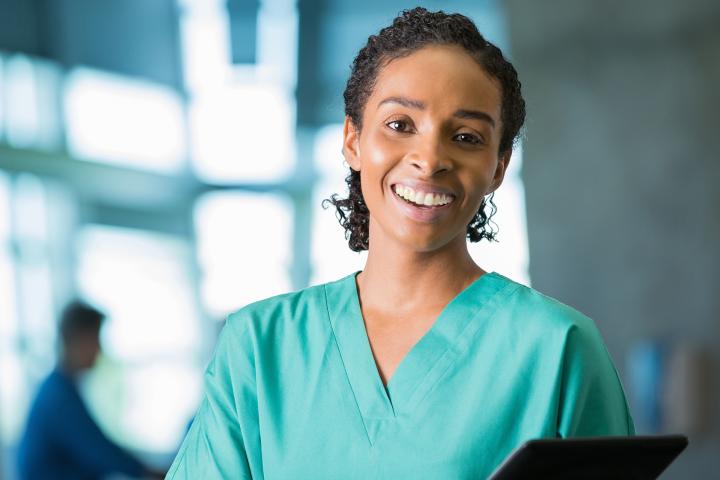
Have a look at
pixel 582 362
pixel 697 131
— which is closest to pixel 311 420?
pixel 582 362

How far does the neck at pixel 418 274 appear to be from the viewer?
129 centimetres

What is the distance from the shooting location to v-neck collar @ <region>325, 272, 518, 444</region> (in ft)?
4.05

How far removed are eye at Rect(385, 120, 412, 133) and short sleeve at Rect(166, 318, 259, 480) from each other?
0.99 feet

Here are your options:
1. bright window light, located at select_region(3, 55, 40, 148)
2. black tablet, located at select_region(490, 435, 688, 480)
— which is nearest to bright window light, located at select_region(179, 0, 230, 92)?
bright window light, located at select_region(3, 55, 40, 148)

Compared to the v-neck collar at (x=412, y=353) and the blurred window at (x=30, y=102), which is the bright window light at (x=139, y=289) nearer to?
the blurred window at (x=30, y=102)

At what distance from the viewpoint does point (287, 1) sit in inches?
293

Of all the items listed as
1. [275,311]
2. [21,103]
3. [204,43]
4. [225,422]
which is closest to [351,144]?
[275,311]

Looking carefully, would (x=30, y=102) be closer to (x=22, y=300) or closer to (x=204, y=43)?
(x=22, y=300)

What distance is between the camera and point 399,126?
1.24 m

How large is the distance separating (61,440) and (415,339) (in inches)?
104

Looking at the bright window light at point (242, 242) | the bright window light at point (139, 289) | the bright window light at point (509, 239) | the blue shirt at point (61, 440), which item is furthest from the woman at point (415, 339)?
the bright window light at point (242, 242)

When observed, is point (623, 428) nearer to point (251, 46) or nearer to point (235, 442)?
point (235, 442)

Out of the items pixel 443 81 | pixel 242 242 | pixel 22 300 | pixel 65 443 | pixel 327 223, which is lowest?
pixel 65 443

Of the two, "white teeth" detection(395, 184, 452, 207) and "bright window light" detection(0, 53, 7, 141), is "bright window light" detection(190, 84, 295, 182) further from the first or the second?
"white teeth" detection(395, 184, 452, 207)
